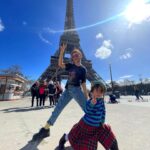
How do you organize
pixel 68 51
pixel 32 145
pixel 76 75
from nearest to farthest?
pixel 32 145 < pixel 76 75 < pixel 68 51

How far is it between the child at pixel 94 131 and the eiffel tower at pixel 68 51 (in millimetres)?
30580

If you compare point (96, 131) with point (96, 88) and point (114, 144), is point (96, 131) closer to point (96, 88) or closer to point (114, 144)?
point (114, 144)

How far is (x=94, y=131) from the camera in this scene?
6.91 ft

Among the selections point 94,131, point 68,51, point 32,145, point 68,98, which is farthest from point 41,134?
point 68,51

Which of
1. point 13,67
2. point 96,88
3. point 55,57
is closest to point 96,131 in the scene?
point 96,88

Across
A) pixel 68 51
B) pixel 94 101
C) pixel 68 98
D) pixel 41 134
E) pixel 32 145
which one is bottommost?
pixel 32 145

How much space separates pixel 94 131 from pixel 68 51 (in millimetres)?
39492

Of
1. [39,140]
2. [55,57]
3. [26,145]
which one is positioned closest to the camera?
[26,145]

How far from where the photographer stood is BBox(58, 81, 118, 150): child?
79.7 inches

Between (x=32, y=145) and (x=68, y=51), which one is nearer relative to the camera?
(x=32, y=145)

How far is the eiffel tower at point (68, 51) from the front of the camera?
35.1 m

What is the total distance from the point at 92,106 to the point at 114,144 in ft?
1.57

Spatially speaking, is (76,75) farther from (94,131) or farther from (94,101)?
(94,131)

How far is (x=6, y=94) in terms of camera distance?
1923 cm
